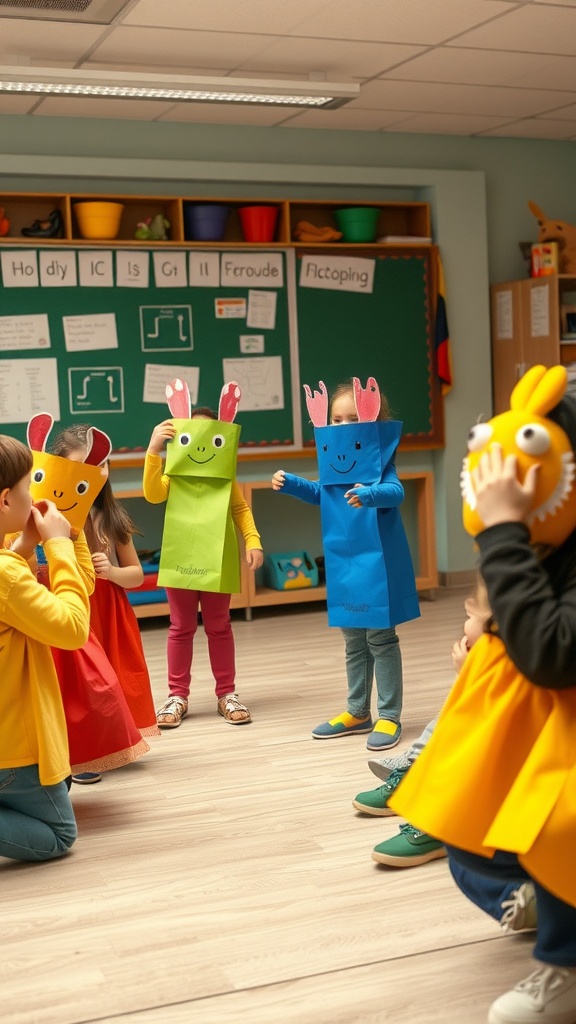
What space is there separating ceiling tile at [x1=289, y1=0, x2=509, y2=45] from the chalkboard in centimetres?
143

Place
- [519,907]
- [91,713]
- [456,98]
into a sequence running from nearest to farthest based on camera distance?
[519,907]
[91,713]
[456,98]

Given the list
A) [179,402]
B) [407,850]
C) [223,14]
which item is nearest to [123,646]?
[179,402]

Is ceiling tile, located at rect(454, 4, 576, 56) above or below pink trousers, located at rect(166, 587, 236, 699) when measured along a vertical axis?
above

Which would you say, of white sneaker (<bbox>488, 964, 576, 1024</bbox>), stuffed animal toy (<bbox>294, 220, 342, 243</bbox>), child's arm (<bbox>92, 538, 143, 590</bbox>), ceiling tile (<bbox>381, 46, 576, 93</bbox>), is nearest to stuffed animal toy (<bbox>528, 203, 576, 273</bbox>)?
ceiling tile (<bbox>381, 46, 576, 93</bbox>)

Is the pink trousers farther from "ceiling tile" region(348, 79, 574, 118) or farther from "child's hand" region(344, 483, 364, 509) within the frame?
"ceiling tile" region(348, 79, 574, 118)

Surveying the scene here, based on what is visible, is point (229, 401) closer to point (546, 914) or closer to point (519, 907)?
point (519, 907)

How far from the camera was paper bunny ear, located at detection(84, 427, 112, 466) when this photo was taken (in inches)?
112

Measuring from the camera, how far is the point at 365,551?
317cm

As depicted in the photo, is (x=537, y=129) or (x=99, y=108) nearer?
(x=99, y=108)

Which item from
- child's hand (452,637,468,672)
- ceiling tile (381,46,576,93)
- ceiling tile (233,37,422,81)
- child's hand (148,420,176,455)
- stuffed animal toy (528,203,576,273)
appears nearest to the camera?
child's hand (452,637,468,672)

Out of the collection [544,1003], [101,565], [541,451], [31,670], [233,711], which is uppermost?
[541,451]

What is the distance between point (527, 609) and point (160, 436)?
2.10 meters

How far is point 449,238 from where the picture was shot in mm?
5777

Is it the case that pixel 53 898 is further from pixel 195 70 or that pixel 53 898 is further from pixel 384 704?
pixel 195 70
